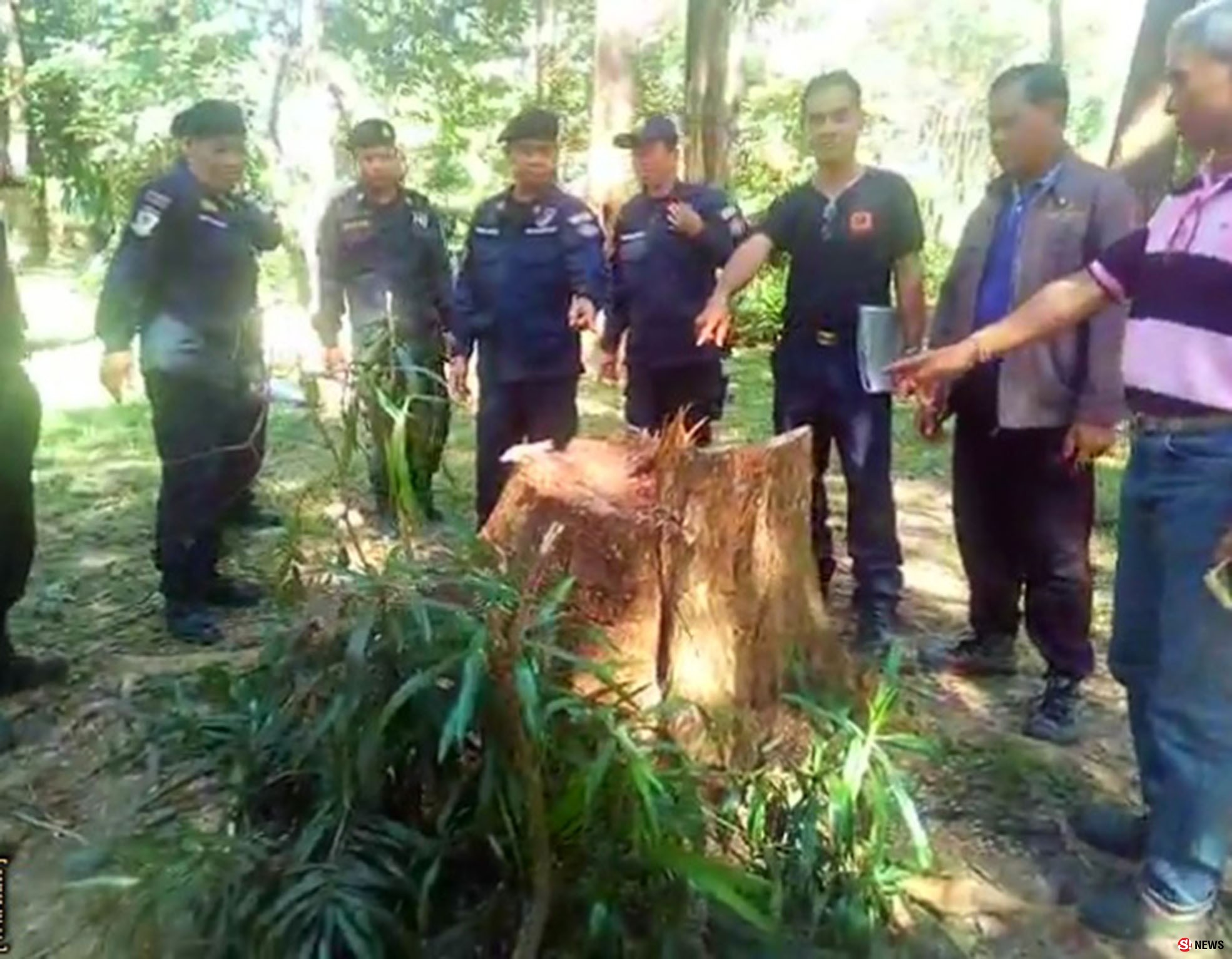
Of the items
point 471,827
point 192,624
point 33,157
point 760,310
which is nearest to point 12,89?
point 33,157

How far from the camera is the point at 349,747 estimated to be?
2580 millimetres

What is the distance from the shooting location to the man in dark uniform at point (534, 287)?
5.22 metres

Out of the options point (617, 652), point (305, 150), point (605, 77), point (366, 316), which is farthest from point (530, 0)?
point (617, 652)

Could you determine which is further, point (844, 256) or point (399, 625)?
point (844, 256)

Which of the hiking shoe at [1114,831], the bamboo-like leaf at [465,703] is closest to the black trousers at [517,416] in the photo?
the hiking shoe at [1114,831]

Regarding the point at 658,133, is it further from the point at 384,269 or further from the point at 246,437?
the point at 246,437

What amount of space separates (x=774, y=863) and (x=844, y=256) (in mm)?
2174

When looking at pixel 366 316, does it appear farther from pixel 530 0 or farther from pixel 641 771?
pixel 530 0

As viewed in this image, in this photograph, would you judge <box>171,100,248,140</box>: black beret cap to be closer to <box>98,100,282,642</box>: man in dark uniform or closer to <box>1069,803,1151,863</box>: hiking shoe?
<box>98,100,282,642</box>: man in dark uniform

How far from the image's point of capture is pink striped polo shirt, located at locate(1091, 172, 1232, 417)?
270cm

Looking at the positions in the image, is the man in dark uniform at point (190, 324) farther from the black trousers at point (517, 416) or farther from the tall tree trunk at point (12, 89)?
the tall tree trunk at point (12, 89)

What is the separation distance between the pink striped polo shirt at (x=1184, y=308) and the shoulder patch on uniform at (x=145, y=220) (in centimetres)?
318

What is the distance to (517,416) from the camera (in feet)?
17.7

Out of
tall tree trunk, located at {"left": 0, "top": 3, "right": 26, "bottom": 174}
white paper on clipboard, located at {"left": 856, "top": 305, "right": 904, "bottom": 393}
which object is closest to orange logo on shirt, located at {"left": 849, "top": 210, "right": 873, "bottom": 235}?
white paper on clipboard, located at {"left": 856, "top": 305, "right": 904, "bottom": 393}
